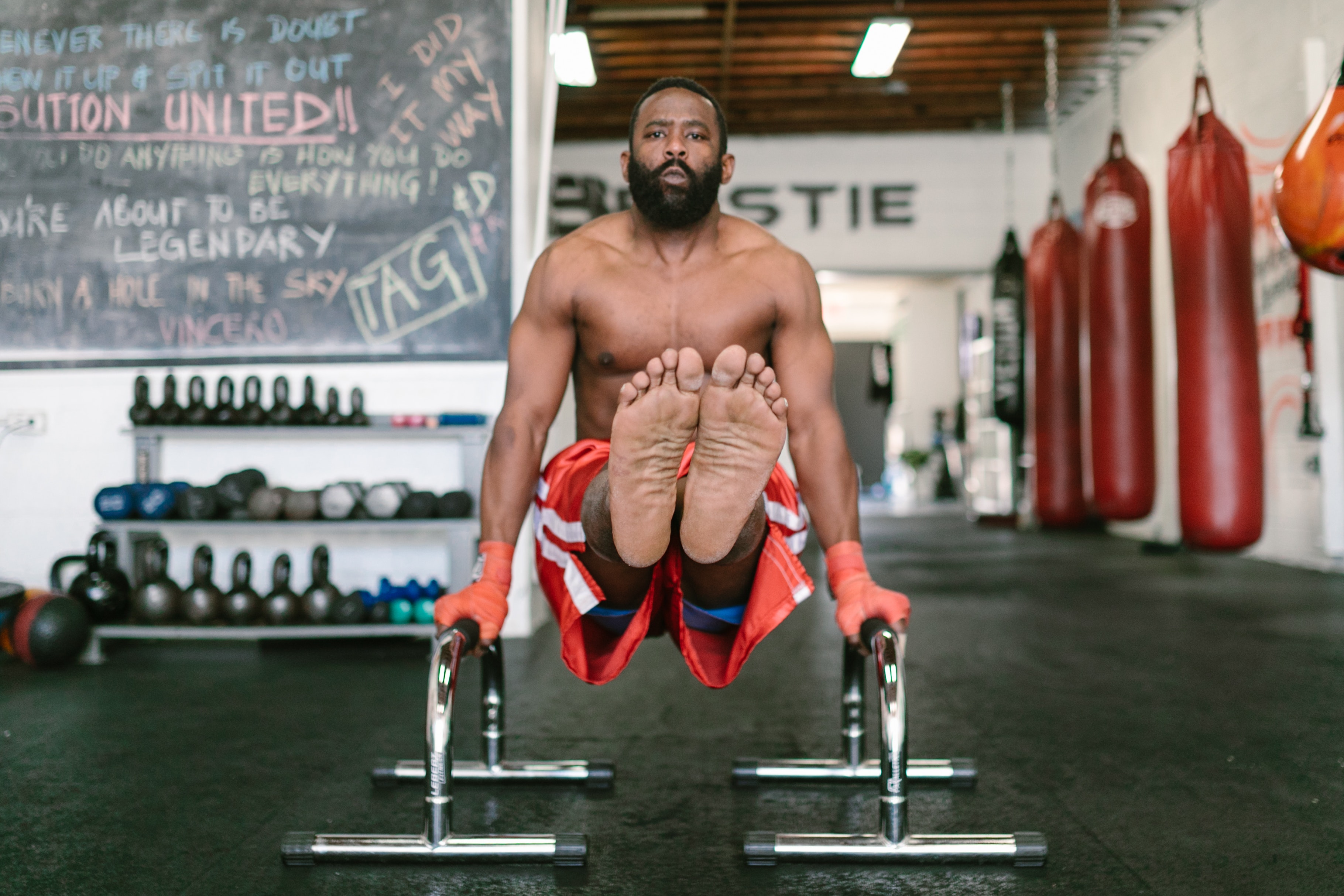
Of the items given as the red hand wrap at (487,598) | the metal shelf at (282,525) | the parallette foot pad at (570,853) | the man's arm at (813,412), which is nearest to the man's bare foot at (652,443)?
the red hand wrap at (487,598)

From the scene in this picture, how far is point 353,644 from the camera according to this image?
10.8 ft

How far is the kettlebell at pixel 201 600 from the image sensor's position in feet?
9.86

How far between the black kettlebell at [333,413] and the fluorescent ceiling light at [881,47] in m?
3.66

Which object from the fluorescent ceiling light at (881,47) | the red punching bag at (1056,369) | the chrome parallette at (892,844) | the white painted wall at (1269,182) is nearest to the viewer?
the chrome parallette at (892,844)

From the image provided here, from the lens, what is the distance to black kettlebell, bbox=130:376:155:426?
10.2ft

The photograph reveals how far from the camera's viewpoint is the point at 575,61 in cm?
482

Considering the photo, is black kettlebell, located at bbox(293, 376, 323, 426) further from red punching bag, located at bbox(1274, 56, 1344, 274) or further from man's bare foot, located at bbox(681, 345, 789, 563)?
red punching bag, located at bbox(1274, 56, 1344, 274)

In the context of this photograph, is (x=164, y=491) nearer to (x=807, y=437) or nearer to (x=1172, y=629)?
(x=807, y=437)

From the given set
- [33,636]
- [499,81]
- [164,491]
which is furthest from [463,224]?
[33,636]

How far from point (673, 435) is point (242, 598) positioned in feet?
7.72

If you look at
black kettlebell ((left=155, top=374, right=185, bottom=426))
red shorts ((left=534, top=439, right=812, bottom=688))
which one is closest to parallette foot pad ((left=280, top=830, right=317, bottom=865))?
red shorts ((left=534, top=439, right=812, bottom=688))

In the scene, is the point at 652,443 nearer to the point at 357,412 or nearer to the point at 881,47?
the point at 357,412

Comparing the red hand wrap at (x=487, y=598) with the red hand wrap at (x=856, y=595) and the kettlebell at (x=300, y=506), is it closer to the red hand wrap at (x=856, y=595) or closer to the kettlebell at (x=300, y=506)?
the red hand wrap at (x=856, y=595)

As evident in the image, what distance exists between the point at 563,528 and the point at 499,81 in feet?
8.00
